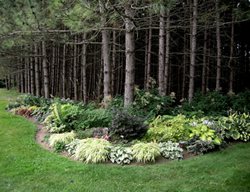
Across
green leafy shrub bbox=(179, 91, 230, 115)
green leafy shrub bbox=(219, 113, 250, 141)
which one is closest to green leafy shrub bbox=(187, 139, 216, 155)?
green leafy shrub bbox=(219, 113, 250, 141)

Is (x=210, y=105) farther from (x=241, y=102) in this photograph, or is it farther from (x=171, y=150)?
(x=171, y=150)

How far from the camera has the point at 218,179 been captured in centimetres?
480

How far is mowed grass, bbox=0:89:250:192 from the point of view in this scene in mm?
4664

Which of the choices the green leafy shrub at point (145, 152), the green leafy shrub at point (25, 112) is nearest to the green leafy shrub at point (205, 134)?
the green leafy shrub at point (145, 152)

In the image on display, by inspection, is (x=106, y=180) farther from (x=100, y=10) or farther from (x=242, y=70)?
(x=242, y=70)

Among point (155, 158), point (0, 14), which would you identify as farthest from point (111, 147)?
point (0, 14)

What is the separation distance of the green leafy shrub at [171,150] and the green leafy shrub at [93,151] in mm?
985

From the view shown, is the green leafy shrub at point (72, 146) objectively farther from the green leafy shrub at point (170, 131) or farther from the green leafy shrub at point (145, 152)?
the green leafy shrub at point (170, 131)

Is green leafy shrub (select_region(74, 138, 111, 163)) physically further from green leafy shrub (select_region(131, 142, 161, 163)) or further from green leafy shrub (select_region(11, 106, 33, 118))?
green leafy shrub (select_region(11, 106, 33, 118))

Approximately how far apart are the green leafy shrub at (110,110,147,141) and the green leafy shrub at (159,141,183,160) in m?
0.67

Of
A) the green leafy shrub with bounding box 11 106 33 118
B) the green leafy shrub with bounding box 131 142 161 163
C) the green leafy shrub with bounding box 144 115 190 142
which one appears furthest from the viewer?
the green leafy shrub with bounding box 11 106 33 118

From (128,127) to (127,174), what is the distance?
1551 millimetres

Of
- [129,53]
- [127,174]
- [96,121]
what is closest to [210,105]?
[129,53]

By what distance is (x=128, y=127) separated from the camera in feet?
21.6
